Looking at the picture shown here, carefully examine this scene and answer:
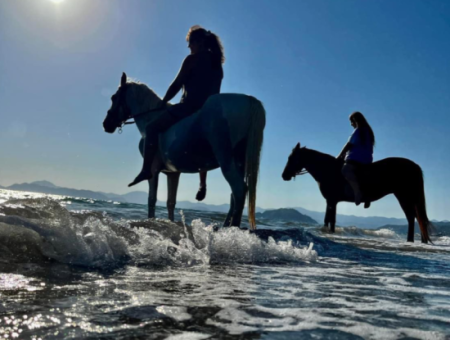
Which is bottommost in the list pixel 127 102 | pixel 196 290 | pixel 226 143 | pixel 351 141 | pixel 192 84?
pixel 196 290

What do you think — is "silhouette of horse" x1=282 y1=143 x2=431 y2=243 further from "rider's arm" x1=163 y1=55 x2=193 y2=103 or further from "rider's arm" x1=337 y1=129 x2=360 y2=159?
"rider's arm" x1=163 y1=55 x2=193 y2=103

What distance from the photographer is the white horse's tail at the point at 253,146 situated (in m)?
5.76

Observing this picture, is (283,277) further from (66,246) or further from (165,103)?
(165,103)

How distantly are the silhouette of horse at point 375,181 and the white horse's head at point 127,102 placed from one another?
3756 mm

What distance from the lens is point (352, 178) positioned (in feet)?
26.5

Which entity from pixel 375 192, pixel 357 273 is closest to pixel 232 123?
pixel 357 273

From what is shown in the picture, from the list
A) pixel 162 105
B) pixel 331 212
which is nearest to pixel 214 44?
pixel 162 105

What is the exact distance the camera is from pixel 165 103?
656 centimetres

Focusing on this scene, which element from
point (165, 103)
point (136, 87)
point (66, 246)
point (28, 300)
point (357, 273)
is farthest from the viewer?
point (136, 87)

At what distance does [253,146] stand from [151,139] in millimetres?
1618

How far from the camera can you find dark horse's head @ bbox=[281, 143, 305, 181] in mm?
9078

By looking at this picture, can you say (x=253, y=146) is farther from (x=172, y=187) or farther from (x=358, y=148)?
(x=358, y=148)

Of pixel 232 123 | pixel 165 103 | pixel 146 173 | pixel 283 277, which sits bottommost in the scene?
pixel 283 277

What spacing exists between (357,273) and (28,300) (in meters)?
2.50
